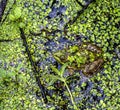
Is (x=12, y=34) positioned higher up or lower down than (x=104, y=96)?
higher up

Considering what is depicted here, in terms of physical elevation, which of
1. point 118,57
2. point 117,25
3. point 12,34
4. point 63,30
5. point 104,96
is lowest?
point 104,96

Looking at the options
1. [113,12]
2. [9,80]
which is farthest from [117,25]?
[9,80]

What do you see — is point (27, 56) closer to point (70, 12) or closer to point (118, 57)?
point (70, 12)

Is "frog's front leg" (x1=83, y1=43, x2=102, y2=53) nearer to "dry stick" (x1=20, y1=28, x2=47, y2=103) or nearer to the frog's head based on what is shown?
the frog's head

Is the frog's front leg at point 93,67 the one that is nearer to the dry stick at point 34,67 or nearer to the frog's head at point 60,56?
the frog's head at point 60,56

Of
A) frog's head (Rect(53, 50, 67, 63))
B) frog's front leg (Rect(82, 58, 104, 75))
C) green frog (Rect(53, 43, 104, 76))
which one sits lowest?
frog's front leg (Rect(82, 58, 104, 75))

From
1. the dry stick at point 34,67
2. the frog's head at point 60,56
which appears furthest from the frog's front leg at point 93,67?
the dry stick at point 34,67

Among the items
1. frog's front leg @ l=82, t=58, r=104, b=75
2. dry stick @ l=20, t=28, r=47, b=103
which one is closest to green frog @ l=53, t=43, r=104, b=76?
frog's front leg @ l=82, t=58, r=104, b=75
